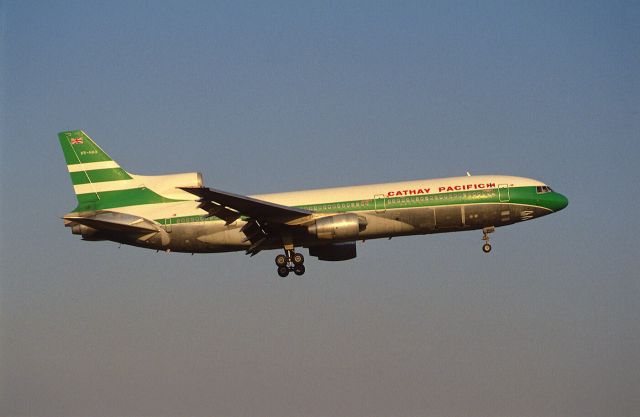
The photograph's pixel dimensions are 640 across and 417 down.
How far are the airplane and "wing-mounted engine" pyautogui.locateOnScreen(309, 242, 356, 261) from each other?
122 inches

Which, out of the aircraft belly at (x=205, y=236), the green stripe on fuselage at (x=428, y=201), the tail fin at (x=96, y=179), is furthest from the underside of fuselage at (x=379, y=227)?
the tail fin at (x=96, y=179)

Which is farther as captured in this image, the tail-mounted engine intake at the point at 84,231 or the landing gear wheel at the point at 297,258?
the landing gear wheel at the point at 297,258

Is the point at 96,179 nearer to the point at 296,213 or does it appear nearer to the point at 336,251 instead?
the point at 296,213

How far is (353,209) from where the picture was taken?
53125 mm

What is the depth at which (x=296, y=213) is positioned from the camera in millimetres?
52094

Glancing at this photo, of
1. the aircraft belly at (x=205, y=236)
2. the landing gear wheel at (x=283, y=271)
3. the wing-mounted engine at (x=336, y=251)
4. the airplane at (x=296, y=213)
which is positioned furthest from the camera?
the wing-mounted engine at (x=336, y=251)

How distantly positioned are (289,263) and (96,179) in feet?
40.9

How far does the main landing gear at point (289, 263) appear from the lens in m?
54.7

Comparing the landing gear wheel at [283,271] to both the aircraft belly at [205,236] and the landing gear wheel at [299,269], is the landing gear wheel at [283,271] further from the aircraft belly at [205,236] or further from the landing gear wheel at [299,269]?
the aircraft belly at [205,236]

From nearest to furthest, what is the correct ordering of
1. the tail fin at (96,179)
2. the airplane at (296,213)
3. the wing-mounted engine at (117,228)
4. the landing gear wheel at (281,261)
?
the airplane at (296,213) < the wing-mounted engine at (117,228) < the landing gear wheel at (281,261) < the tail fin at (96,179)

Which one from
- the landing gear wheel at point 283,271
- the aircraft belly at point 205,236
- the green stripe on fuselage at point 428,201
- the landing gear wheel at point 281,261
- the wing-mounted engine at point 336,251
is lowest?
the landing gear wheel at point 283,271

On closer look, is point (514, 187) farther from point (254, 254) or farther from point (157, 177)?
point (157, 177)

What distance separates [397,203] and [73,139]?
20.1 m

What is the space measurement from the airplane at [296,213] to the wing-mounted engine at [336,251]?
10.2 feet
